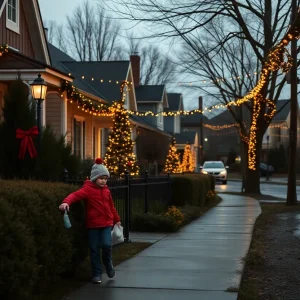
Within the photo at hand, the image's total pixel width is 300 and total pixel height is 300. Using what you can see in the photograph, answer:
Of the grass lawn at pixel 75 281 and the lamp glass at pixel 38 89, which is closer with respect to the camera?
the grass lawn at pixel 75 281

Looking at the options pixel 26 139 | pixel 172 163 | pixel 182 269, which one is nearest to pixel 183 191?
pixel 26 139

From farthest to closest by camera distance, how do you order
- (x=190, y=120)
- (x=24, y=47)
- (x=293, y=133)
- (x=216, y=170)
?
(x=190, y=120) → (x=216, y=170) → (x=293, y=133) → (x=24, y=47)

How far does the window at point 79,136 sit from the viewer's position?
2417cm

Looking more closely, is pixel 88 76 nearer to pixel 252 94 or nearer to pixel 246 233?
pixel 252 94

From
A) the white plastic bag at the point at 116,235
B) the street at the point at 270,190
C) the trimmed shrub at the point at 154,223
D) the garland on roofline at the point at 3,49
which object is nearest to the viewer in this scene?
the white plastic bag at the point at 116,235

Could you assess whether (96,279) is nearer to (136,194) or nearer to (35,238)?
(35,238)

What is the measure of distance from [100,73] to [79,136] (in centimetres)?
695

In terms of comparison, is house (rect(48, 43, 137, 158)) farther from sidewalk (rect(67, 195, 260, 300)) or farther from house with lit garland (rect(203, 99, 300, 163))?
house with lit garland (rect(203, 99, 300, 163))

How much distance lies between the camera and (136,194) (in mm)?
13305

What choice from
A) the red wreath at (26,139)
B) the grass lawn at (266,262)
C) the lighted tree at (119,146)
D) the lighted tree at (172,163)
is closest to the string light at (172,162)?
the lighted tree at (172,163)

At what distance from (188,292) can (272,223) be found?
8.54 meters

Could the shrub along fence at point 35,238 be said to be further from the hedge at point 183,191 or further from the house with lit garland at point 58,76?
the hedge at point 183,191

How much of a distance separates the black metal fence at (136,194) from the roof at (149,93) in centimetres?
2565

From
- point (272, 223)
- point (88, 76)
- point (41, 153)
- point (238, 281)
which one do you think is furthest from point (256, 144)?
point (238, 281)
